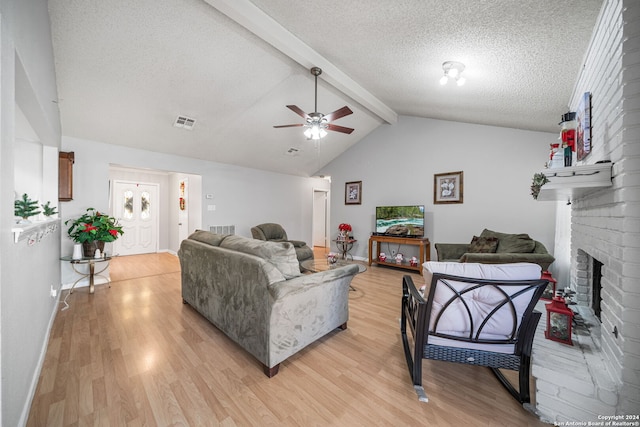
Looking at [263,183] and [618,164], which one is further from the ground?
[263,183]

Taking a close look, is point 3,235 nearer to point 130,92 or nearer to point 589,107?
point 130,92

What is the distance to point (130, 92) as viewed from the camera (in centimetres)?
312

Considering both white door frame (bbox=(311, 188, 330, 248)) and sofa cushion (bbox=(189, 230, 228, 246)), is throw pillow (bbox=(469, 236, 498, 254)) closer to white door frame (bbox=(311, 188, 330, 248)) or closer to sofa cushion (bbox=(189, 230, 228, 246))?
sofa cushion (bbox=(189, 230, 228, 246))

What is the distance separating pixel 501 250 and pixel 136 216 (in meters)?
8.00

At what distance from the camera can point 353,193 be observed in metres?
6.07

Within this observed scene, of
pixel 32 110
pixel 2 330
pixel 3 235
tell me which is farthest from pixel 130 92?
pixel 2 330

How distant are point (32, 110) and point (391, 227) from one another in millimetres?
5079

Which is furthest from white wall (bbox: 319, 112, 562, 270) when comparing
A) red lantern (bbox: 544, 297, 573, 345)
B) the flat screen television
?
red lantern (bbox: 544, 297, 573, 345)

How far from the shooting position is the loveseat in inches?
112

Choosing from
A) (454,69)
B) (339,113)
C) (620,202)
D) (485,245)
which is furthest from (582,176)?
(485,245)

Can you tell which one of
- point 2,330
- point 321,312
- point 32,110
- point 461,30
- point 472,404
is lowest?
point 472,404

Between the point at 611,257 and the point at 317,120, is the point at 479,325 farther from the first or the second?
the point at 317,120

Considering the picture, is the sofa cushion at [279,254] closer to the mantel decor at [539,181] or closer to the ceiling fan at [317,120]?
the ceiling fan at [317,120]

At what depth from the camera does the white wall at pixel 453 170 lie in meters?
3.94
